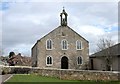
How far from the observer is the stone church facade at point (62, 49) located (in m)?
53.4


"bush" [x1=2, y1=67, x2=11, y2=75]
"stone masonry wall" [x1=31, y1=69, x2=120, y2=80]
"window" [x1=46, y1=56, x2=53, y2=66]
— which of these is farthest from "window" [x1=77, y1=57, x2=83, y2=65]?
"stone masonry wall" [x1=31, y1=69, x2=120, y2=80]

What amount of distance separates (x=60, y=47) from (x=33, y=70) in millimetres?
10954

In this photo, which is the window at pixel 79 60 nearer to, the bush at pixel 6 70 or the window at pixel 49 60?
the window at pixel 49 60

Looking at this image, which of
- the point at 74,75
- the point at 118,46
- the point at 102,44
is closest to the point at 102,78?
the point at 74,75

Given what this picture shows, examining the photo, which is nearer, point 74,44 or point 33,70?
point 33,70

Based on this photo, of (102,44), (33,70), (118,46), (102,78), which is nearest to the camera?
(102,78)

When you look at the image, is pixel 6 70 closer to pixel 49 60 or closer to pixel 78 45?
pixel 49 60

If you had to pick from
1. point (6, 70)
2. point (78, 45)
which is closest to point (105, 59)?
point (78, 45)

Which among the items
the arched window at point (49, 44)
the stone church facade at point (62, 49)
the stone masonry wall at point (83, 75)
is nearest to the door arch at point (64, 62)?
the stone church facade at point (62, 49)

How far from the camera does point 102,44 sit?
189 ft

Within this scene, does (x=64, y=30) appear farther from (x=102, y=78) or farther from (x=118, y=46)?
(x=102, y=78)

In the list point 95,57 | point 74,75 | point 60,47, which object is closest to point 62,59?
point 60,47

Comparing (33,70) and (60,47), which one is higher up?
(60,47)

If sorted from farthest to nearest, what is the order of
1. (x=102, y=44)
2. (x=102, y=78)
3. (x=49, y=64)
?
(x=102, y=44) → (x=49, y=64) → (x=102, y=78)
